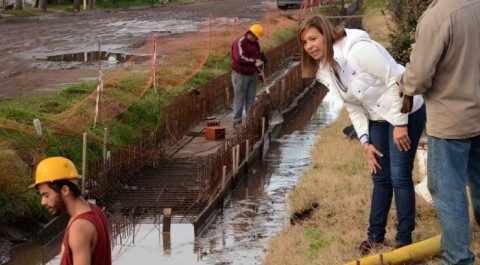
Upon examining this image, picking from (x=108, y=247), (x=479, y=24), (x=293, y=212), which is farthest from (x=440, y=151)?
(x=293, y=212)

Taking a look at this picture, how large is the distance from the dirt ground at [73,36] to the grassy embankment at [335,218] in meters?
7.62

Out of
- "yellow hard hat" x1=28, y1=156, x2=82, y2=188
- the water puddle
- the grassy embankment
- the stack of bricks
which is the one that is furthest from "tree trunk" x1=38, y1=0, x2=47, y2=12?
"yellow hard hat" x1=28, y1=156, x2=82, y2=188

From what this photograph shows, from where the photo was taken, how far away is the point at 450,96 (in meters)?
5.25

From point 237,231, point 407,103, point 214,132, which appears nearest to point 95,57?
point 214,132

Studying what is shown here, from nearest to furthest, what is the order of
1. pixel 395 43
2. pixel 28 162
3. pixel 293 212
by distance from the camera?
1. pixel 293 212
2. pixel 28 162
3. pixel 395 43

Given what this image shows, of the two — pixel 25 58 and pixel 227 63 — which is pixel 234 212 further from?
pixel 25 58

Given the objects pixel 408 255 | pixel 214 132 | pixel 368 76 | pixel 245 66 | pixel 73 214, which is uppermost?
pixel 368 76

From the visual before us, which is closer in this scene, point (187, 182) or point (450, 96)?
point (450, 96)

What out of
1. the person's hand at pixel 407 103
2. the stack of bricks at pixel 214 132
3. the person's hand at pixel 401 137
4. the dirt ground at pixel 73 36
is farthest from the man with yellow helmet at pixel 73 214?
the dirt ground at pixel 73 36

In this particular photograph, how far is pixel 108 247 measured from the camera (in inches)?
177

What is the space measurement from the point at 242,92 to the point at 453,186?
985 cm

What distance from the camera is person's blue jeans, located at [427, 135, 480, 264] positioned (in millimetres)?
5328

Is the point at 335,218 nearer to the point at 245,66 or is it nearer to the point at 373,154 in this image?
the point at 373,154

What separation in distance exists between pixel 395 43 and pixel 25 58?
1240 centimetres
